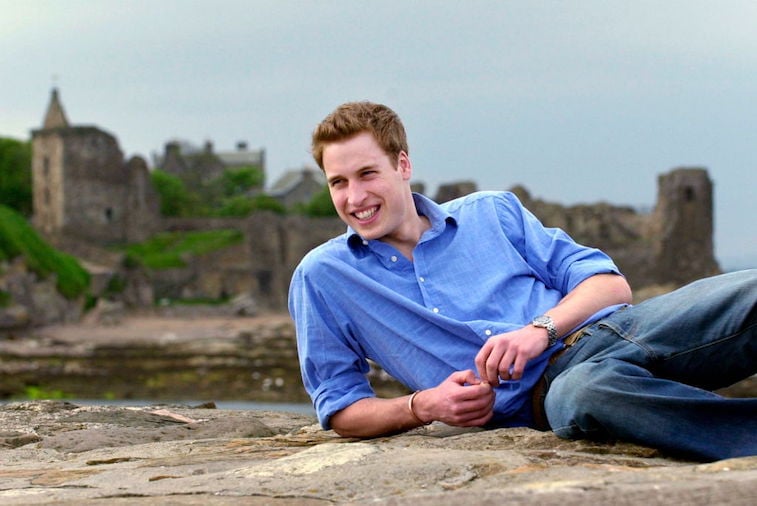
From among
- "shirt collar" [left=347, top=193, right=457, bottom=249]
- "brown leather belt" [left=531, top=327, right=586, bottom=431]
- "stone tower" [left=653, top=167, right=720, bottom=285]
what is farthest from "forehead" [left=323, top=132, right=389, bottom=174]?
"stone tower" [left=653, top=167, right=720, bottom=285]

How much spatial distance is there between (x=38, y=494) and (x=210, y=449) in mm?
1052

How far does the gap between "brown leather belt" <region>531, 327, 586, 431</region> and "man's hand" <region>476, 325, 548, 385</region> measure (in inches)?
8.0

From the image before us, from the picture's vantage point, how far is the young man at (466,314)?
3893 millimetres

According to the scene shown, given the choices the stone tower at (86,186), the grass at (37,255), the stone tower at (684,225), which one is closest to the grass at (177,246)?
the stone tower at (86,186)

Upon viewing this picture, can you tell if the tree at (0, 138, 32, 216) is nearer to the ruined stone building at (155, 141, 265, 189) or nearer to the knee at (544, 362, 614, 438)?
the ruined stone building at (155, 141, 265, 189)

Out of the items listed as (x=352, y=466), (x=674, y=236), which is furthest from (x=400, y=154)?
(x=674, y=236)

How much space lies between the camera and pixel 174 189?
7550 centimetres

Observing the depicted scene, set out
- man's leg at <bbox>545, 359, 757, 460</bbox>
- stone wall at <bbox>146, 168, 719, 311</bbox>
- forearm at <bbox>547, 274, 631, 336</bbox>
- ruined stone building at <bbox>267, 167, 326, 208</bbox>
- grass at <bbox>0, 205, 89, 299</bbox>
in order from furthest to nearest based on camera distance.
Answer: ruined stone building at <bbox>267, 167, 326, 208</bbox> < stone wall at <bbox>146, 168, 719, 311</bbox> < grass at <bbox>0, 205, 89, 299</bbox> < forearm at <bbox>547, 274, 631, 336</bbox> < man's leg at <bbox>545, 359, 757, 460</bbox>

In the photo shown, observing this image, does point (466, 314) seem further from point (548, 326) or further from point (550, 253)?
point (550, 253)

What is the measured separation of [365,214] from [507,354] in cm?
81

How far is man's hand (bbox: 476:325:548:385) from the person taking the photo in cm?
397

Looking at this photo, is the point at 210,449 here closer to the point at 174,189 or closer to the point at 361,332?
the point at 361,332

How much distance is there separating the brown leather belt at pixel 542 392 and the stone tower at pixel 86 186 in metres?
56.9

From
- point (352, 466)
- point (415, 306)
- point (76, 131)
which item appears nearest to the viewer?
point (352, 466)
